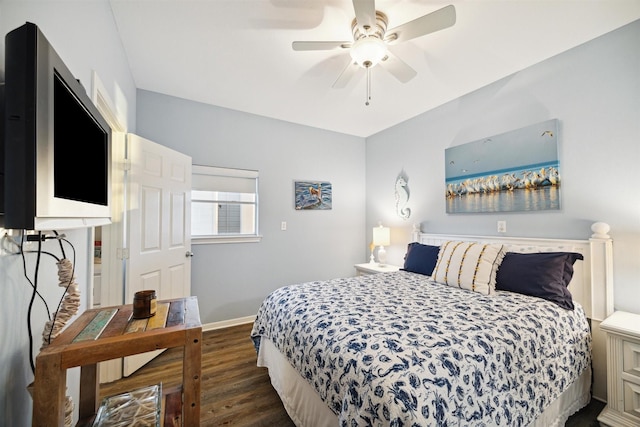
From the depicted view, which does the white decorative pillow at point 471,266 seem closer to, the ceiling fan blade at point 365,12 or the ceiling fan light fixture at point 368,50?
the ceiling fan light fixture at point 368,50

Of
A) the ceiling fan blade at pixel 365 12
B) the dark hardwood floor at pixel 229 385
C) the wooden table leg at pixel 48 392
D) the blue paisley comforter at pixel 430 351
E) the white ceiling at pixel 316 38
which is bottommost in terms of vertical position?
the dark hardwood floor at pixel 229 385

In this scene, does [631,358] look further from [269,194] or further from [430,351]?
[269,194]

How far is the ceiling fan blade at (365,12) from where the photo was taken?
1411mm

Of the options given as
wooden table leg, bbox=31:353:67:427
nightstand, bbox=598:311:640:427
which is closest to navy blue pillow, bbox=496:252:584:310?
nightstand, bbox=598:311:640:427

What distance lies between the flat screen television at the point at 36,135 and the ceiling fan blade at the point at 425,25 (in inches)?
64.9

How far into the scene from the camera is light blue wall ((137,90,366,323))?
3.03 m

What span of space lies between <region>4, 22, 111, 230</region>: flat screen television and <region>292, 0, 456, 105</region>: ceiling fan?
1.32 metres

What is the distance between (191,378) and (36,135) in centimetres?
87

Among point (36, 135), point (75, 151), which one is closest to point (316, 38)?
point (75, 151)

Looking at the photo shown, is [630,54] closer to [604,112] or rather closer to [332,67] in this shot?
[604,112]

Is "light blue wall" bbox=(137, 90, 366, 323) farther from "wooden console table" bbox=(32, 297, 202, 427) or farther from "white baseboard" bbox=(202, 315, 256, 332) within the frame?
"wooden console table" bbox=(32, 297, 202, 427)

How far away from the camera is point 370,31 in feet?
5.49

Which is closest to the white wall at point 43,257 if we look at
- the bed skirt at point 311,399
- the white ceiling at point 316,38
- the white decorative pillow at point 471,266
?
the white ceiling at point 316,38

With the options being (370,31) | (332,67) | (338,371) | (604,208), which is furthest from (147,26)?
(604,208)
